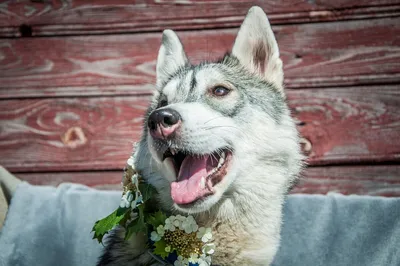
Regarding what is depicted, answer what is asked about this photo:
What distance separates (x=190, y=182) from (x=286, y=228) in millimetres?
1001

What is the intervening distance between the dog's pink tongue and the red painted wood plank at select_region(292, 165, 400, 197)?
102 centimetres

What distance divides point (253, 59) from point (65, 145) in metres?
1.31

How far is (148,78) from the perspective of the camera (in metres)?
2.62

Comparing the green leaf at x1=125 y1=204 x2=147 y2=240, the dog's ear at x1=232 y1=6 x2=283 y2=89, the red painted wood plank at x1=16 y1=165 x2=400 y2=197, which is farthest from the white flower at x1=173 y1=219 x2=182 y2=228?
the red painted wood plank at x1=16 y1=165 x2=400 y2=197

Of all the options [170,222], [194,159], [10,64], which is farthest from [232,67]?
[10,64]

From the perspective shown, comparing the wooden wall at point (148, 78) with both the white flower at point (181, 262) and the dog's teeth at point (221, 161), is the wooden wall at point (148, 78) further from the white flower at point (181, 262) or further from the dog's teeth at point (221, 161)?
the white flower at point (181, 262)

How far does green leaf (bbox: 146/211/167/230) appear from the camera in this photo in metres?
1.59

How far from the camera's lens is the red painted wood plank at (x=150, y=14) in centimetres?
249

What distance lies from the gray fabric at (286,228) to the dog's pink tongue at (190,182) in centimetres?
93

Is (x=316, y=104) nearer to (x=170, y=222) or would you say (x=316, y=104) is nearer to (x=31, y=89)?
(x=170, y=222)

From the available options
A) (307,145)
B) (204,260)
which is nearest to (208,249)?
(204,260)

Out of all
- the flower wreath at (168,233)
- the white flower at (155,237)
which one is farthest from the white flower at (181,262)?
the white flower at (155,237)

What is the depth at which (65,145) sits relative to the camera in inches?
105

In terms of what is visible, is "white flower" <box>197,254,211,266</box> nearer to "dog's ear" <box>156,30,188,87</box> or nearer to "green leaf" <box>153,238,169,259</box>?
"green leaf" <box>153,238,169,259</box>
